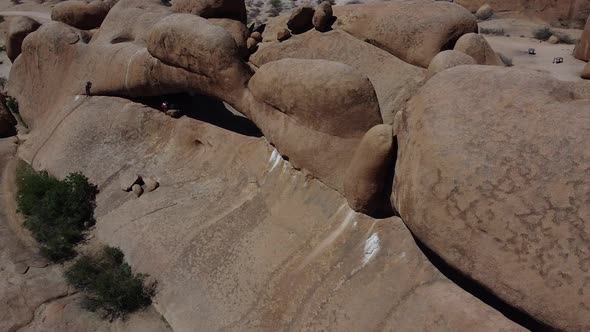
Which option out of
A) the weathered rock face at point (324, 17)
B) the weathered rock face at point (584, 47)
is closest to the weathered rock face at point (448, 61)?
the weathered rock face at point (324, 17)

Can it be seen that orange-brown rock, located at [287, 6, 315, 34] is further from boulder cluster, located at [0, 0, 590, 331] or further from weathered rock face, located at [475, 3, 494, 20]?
weathered rock face, located at [475, 3, 494, 20]

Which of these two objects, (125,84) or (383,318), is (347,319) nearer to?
(383,318)

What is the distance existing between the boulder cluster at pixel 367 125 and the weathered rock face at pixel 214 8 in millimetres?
33

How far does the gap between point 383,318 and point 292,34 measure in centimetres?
721

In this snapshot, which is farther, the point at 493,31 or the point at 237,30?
the point at 493,31

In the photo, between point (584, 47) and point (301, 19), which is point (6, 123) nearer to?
point (301, 19)

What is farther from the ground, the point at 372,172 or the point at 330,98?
the point at 330,98

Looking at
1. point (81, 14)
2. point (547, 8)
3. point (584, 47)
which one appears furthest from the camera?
point (547, 8)

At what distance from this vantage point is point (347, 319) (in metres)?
5.37

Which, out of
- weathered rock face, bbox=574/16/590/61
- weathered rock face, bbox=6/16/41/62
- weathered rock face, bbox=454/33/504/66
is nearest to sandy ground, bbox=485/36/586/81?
weathered rock face, bbox=574/16/590/61

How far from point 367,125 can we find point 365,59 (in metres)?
3.62

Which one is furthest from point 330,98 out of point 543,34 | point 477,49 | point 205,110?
point 543,34

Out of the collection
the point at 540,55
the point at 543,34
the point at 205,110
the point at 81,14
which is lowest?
the point at 543,34

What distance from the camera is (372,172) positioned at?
5668mm
